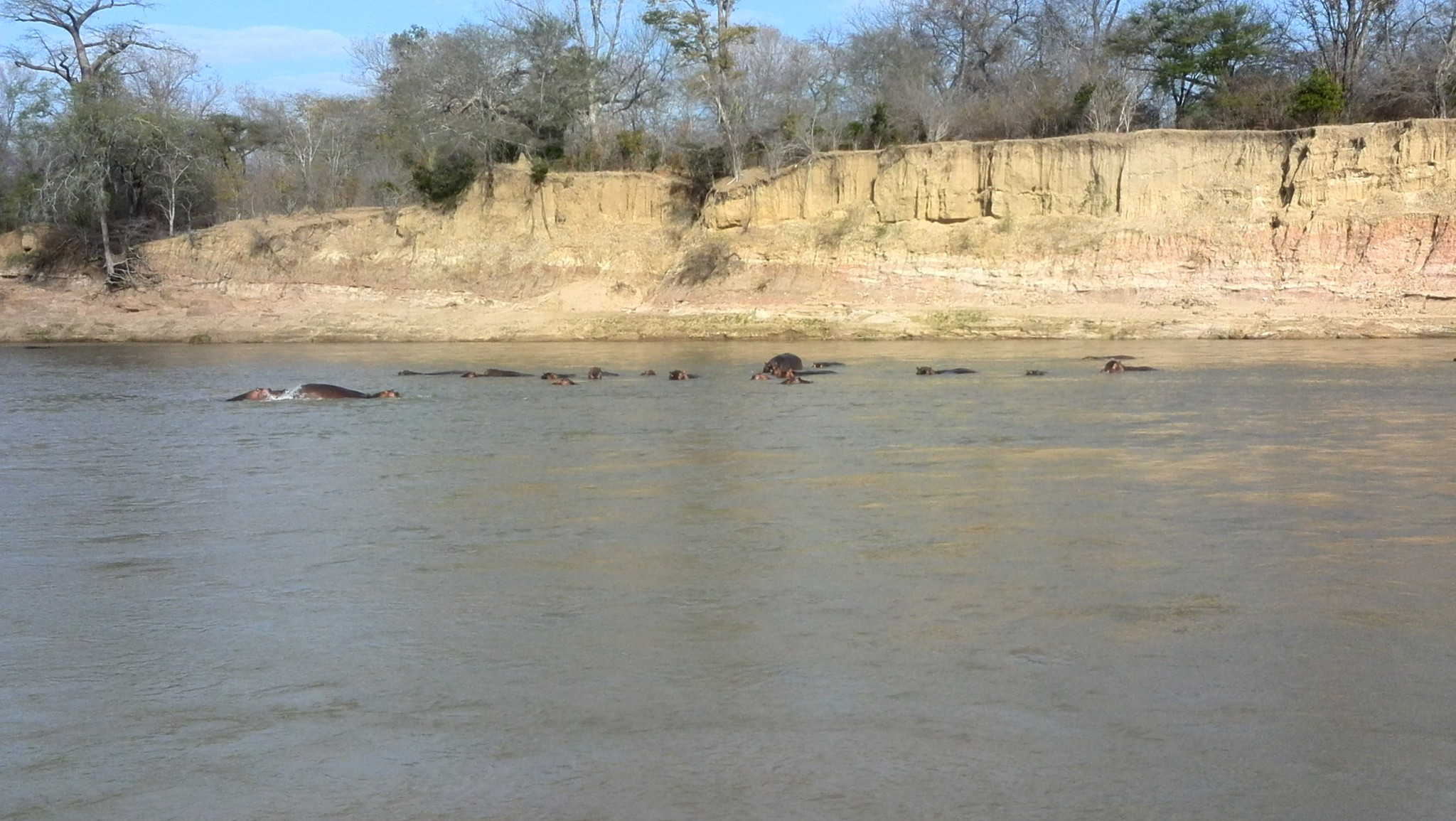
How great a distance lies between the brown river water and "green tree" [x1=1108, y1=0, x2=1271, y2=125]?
29.7m

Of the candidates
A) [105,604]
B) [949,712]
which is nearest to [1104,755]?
[949,712]

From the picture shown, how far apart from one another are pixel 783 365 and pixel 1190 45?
83.7ft

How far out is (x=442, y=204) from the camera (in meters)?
41.1

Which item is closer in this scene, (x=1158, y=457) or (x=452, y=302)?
(x=1158, y=457)

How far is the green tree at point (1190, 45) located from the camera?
40.4 meters

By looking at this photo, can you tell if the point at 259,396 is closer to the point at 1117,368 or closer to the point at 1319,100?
the point at 1117,368

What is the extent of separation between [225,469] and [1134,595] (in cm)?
840

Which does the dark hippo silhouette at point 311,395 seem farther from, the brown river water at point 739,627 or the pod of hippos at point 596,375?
the brown river water at point 739,627

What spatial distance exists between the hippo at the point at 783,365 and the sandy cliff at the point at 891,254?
9.81 meters

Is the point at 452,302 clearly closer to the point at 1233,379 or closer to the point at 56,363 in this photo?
the point at 56,363

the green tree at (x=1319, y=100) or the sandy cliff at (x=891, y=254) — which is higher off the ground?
the green tree at (x=1319, y=100)

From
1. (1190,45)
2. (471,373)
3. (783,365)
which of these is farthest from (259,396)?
(1190,45)

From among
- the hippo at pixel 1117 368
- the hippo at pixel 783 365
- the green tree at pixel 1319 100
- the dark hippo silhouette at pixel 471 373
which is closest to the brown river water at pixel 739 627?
the hippo at pixel 1117 368

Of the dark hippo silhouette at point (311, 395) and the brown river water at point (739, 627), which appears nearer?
the brown river water at point (739, 627)
